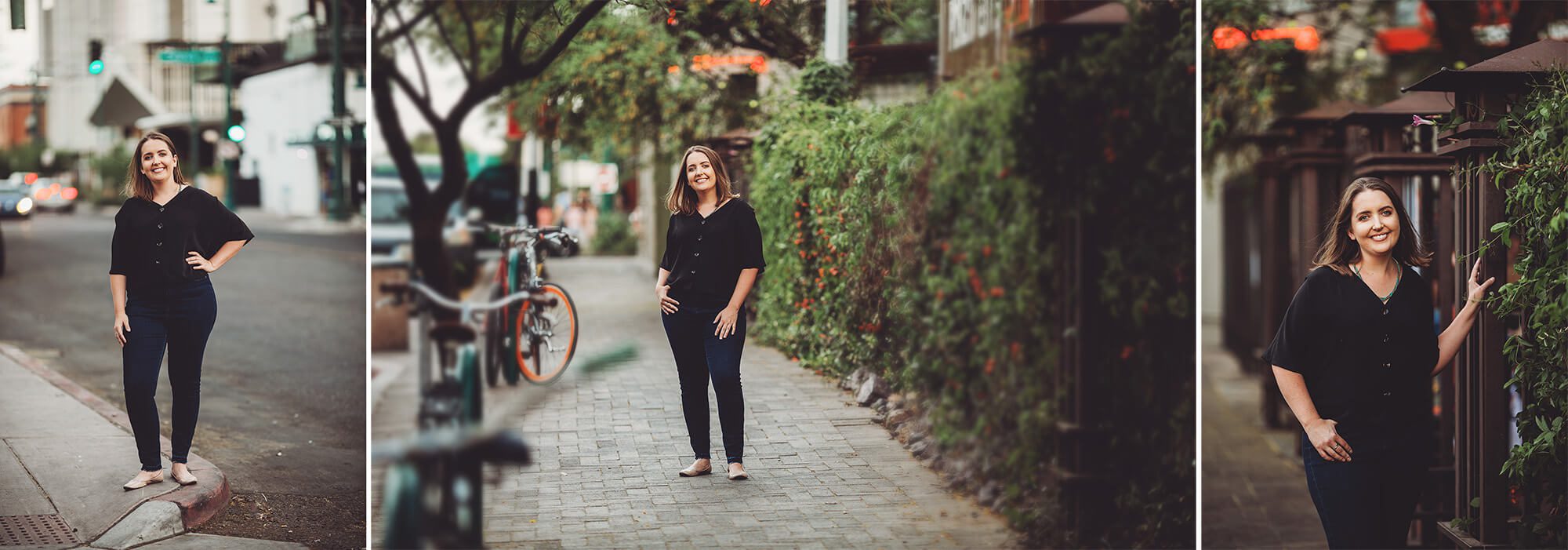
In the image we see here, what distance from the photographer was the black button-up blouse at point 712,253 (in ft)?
19.3

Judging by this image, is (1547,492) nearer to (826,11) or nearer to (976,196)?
(976,196)

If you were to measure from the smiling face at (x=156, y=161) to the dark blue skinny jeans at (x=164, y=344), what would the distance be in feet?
1.49

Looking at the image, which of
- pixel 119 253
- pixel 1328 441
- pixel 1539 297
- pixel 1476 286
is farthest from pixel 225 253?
pixel 1539 297

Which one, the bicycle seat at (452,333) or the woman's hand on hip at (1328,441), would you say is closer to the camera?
the woman's hand on hip at (1328,441)

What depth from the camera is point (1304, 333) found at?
493 centimetres

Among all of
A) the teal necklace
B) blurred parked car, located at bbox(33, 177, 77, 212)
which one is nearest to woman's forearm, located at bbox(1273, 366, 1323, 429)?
the teal necklace

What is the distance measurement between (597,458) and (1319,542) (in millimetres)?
4263

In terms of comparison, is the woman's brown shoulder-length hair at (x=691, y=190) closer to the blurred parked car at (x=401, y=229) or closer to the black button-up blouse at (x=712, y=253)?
the black button-up blouse at (x=712, y=253)

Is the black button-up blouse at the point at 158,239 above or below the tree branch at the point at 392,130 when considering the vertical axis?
below

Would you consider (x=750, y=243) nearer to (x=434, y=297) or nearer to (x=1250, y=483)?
(x=434, y=297)

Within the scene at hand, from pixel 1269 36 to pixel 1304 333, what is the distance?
6467mm

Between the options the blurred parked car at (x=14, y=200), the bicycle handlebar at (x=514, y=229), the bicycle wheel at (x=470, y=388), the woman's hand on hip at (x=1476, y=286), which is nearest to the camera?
the woman's hand on hip at (x=1476, y=286)

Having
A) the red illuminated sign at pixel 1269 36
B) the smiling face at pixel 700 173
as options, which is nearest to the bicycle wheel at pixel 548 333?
the smiling face at pixel 700 173

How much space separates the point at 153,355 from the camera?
19.9ft
